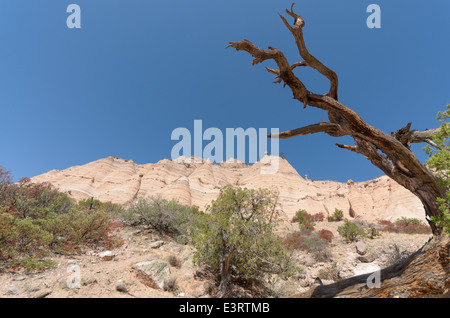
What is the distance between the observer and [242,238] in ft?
18.6

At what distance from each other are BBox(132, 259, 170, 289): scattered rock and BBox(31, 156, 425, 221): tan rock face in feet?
63.7

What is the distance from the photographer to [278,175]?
1567 inches

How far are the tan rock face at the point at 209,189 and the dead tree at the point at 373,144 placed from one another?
72.7 ft

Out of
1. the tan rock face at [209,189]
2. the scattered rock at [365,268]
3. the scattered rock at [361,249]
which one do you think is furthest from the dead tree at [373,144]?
the tan rock face at [209,189]

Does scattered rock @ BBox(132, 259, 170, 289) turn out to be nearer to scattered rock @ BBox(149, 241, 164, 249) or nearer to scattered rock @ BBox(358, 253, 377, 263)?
scattered rock @ BBox(149, 241, 164, 249)

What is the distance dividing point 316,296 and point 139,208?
29.2ft

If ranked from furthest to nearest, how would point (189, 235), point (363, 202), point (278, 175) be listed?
point (278, 175) → point (363, 202) → point (189, 235)

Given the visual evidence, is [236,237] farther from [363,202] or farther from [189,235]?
[363,202]

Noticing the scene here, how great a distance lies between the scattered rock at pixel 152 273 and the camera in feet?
18.0

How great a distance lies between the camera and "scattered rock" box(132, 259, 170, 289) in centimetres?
548

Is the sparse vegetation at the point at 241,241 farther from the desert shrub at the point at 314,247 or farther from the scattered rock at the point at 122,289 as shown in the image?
the desert shrub at the point at 314,247
